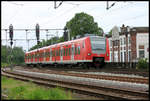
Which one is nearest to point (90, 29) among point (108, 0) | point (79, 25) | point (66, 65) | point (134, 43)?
point (79, 25)

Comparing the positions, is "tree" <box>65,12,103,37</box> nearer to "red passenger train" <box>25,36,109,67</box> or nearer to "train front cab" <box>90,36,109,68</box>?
"red passenger train" <box>25,36,109,67</box>

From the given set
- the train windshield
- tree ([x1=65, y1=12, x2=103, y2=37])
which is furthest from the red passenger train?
tree ([x1=65, y1=12, x2=103, y2=37])

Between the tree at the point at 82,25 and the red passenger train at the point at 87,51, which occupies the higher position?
the tree at the point at 82,25

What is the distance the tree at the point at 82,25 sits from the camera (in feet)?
218

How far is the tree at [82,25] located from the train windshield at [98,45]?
38889 mm

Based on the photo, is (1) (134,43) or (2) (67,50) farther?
(1) (134,43)

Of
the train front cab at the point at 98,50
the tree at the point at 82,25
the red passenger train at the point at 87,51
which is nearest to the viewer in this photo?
the red passenger train at the point at 87,51

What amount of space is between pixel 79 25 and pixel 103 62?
40.5m

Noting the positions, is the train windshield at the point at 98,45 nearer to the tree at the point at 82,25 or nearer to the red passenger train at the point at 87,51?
the red passenger train at the point at 87,51

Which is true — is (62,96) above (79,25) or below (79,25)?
below

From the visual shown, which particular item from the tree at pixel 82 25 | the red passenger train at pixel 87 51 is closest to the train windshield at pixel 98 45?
the red passenger train at pixel 87 51

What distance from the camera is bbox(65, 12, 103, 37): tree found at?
66.4 meters

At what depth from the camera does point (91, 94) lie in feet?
35.8

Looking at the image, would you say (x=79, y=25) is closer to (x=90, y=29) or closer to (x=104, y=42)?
(x=90, y=29)
